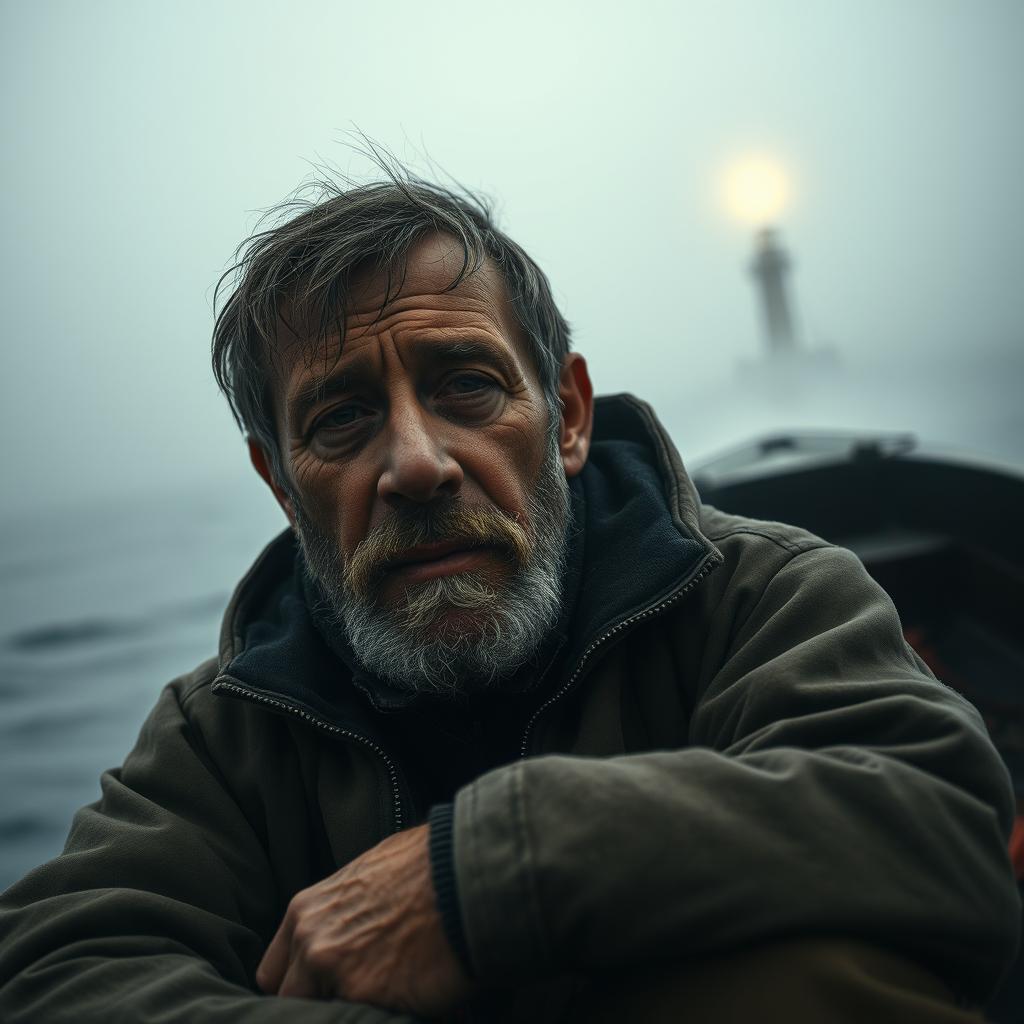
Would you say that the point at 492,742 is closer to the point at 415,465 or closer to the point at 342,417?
the point at 415,465

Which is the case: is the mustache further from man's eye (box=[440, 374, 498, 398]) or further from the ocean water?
the ocean water

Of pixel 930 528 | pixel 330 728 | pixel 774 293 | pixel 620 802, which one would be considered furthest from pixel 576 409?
pixel 774 293

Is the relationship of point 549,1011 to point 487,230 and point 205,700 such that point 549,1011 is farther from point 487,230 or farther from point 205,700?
point 487,230

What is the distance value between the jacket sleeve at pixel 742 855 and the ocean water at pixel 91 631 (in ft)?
6.28

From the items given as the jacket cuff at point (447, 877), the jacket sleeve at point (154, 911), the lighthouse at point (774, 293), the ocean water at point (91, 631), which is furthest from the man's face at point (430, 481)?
the lighthouse at point (774, 293)

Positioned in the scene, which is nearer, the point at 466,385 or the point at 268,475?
the point at 466,385

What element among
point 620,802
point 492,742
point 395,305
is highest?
point 395,305

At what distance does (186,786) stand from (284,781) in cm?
13

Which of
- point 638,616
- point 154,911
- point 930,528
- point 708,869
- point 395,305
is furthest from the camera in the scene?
point 930,528

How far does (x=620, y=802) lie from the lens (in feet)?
2.26

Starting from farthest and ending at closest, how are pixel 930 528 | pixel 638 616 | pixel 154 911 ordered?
pixel 930 528
pixel 638 616
pixel 154 911

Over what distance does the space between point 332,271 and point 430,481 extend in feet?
1.30

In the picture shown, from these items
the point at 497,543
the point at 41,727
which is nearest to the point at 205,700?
the point at 497,543

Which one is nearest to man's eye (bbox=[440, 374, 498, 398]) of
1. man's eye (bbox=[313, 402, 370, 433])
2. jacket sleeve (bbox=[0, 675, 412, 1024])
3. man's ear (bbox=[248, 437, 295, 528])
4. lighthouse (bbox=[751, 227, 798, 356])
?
man's eye (bbox=[313, 402, 370, 433])
